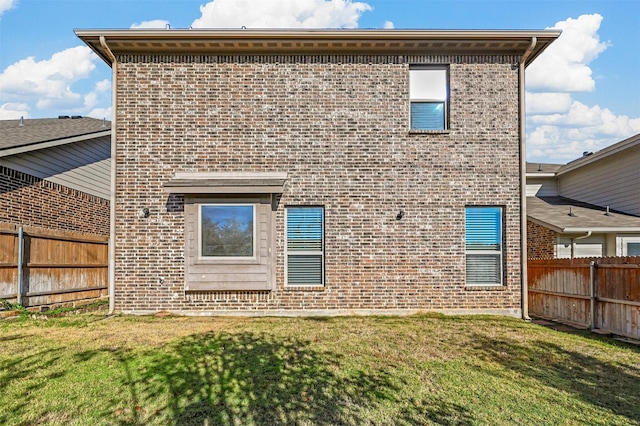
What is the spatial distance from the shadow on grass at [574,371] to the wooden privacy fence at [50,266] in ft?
30.3

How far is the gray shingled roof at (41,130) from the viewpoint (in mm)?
10587

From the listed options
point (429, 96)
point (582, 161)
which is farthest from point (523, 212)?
point (582, 161)

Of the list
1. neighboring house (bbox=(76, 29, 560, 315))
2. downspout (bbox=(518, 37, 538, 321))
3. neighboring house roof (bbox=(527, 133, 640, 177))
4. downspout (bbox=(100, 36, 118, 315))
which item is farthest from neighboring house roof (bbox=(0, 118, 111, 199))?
neighboring house roof (bbox=(527, 133, 640, 177))

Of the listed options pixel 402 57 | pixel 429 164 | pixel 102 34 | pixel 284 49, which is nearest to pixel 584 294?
pixel 429 164

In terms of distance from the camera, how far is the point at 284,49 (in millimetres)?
8867

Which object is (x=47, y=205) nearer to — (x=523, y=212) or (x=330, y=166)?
(x=330, y=166)

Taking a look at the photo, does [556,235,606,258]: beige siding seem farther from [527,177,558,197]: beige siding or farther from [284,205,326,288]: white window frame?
[284,205,326,288]: white window frame

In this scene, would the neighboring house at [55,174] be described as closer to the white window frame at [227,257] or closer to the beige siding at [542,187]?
the white window frame at [227,257]

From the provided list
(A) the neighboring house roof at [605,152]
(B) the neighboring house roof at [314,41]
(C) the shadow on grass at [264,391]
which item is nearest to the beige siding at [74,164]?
(B) the neighboring house roof at [314,41]

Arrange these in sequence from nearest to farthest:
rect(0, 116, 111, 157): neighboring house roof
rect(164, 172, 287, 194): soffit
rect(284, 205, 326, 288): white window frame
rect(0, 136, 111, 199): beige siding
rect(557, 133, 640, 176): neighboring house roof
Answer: rect(164, 172, 287, 194): soffit
rect(284, 205, 326, 288): white window frame
rect(0, 116, 111, 157): neighboring house roof
rect(0, 136, 111, 199): beige siding
rect(557, 133, 640, 176): neighboring house roof

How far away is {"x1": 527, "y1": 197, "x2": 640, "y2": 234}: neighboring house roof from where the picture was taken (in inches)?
434

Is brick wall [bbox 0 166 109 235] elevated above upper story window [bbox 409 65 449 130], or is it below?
below

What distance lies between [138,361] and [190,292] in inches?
137

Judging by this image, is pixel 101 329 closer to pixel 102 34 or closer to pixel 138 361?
pixel 138 361
